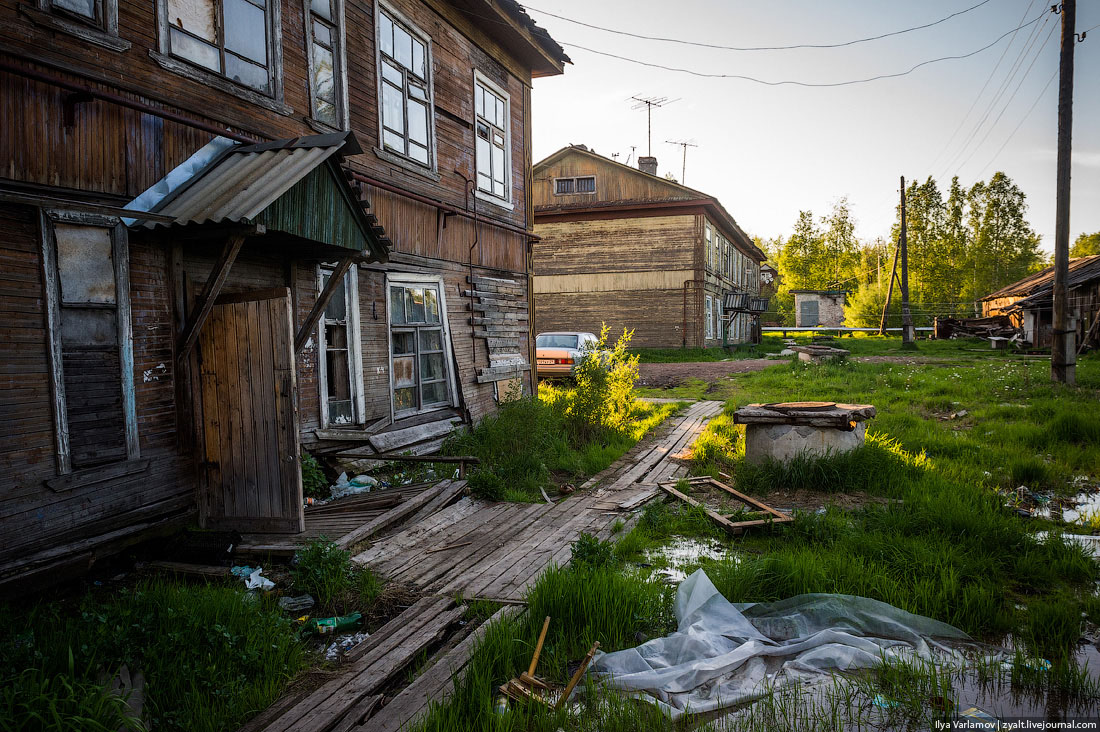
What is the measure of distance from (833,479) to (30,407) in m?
7.51

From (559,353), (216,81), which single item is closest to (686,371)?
(559,353)

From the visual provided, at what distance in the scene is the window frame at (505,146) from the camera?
34.0 ft

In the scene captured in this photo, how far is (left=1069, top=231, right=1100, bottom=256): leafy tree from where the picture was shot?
8325cm

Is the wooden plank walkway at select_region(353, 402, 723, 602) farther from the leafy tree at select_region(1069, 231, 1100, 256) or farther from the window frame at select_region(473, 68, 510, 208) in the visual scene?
the leafy tree at select_region(1069, 231, 1100, 256)

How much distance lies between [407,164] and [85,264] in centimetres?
462

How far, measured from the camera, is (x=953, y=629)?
11.8ft

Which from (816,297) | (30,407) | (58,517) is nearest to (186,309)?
(30,407)

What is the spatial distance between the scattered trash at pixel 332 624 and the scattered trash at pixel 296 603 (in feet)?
0.70

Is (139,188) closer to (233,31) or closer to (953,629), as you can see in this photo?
(233,31)

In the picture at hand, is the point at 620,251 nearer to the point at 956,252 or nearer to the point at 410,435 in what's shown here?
the point at 410,435

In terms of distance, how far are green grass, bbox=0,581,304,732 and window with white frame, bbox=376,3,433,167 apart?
6.16 meters

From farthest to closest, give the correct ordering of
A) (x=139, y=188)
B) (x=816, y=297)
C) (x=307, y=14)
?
(x=816, y=297), (x=307, y=14), (x=139, y=188)

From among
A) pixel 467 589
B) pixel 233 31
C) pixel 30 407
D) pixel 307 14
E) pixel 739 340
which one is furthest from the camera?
pixel 739 340

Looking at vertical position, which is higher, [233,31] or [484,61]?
[484,61]
